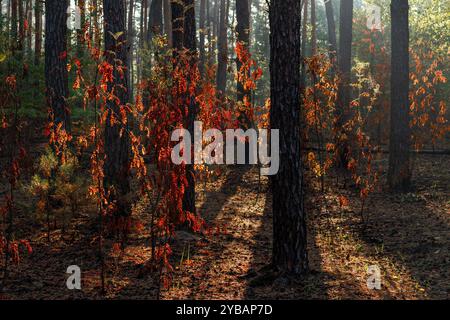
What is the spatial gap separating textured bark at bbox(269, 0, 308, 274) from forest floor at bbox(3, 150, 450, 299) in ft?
1.52

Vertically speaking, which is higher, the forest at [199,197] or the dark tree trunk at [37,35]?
the dark tree trunk at [37,35]

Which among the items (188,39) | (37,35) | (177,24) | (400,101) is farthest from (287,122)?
(37,35)

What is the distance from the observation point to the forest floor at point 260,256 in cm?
525

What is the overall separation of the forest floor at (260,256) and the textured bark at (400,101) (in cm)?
46

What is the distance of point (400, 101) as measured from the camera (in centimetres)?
1007

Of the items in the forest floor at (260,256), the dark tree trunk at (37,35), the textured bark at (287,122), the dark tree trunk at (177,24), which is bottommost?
the forest floor at (260,256)

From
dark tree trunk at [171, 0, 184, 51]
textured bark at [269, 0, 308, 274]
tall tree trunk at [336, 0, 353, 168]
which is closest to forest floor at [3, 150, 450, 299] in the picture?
textured bark at [269, 0, 308, 274]

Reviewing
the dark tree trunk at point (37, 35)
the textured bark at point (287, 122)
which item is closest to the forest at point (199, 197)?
the textured bark at point (287, 122)

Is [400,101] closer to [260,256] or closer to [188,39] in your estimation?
[188,39]

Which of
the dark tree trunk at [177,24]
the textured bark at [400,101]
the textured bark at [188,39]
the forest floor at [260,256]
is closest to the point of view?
the forest floor at [260,256]

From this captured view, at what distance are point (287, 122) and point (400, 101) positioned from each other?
18.3ft

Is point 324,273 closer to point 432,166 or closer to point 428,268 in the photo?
point 428,268

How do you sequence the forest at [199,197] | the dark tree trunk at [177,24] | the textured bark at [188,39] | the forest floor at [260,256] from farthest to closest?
the textured bark at [188,39] < the dark tree trunk at [177,24] < the forest floor at [260,256] < the forest at [199,197]

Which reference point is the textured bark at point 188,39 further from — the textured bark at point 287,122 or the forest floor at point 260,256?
the textured bark at point 287,122
